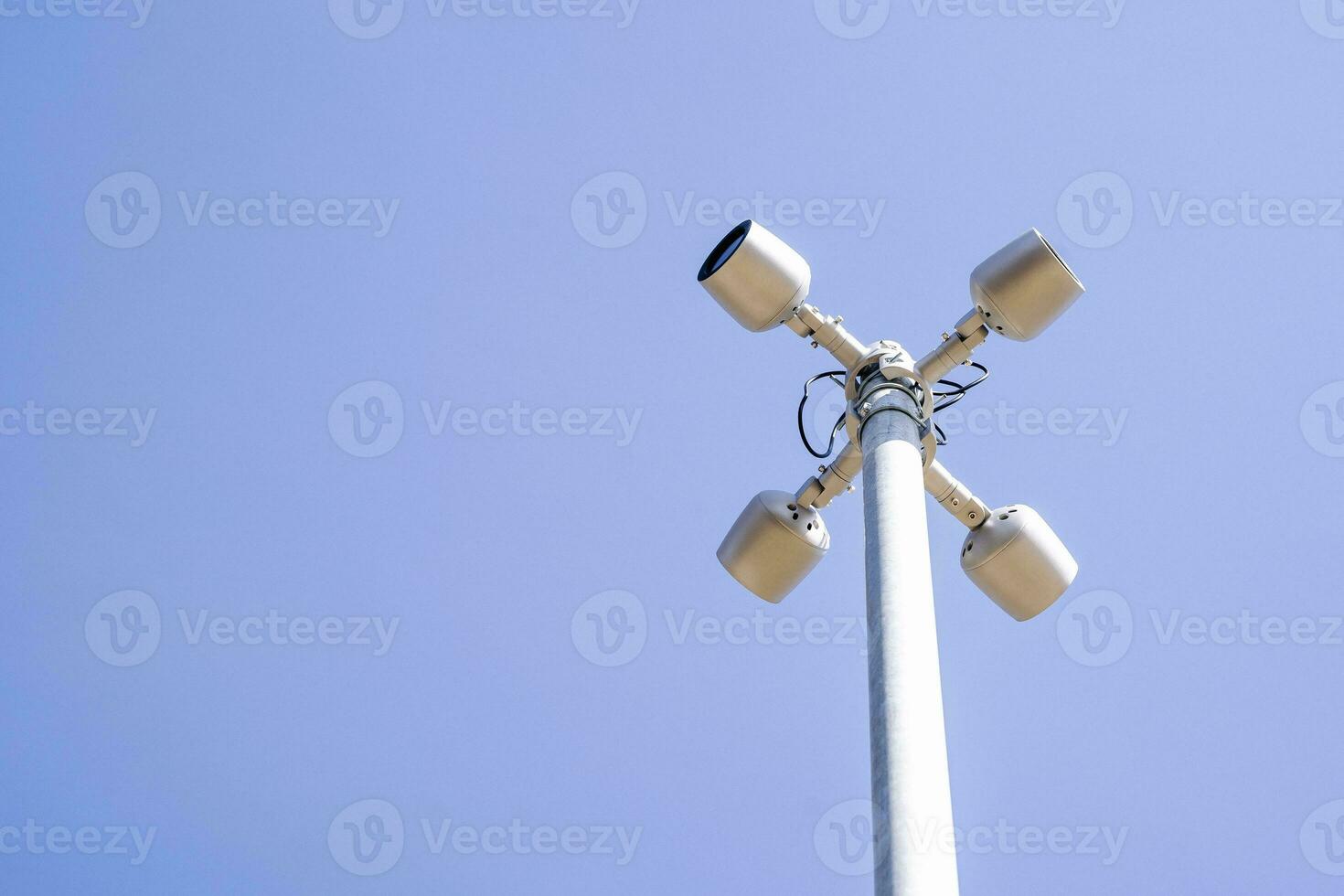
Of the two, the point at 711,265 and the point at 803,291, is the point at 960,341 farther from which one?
the point at 711,265

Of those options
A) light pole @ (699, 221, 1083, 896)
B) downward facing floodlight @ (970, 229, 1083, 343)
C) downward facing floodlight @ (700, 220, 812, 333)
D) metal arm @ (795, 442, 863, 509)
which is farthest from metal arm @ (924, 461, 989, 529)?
downward facing floodlight @ (700, 220, 812, 333)

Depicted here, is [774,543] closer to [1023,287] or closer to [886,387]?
[886,387]

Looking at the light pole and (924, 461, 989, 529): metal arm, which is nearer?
the light pole

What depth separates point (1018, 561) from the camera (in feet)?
30.7

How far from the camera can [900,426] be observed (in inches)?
316

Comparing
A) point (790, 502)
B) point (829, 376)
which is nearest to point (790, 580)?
point (790, 502)

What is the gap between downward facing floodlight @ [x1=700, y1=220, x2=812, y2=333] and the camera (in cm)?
921

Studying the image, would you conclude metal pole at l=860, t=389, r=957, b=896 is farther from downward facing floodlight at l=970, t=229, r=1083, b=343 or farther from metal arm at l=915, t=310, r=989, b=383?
downward facing floodlight at l=970, t=229, r=1083, b=343

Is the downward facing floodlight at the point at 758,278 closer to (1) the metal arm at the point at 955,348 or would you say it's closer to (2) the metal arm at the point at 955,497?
(1) the metal arm at the point at 955,348

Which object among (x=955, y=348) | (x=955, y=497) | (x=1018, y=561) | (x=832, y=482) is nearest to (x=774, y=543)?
(x=832, y=482)

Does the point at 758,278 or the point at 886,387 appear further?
the point at 758,278

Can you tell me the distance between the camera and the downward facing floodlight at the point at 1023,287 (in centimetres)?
913

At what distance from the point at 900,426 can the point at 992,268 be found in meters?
1.76

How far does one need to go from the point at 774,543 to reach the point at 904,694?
315 centimetres
